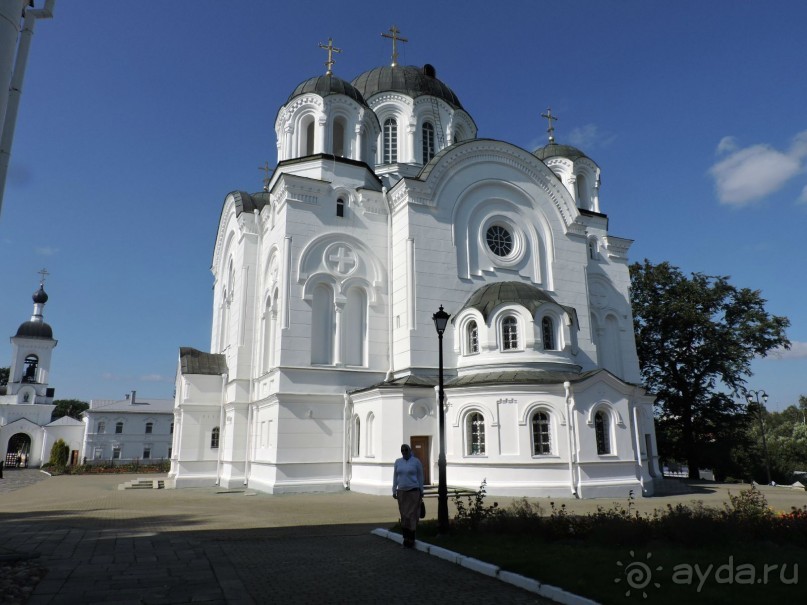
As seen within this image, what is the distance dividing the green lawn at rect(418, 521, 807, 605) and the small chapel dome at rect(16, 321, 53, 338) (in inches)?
2474

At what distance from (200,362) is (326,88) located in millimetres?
14801

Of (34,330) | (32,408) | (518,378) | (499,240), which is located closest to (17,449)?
(32,408)

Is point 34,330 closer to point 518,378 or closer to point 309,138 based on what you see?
point 309,138

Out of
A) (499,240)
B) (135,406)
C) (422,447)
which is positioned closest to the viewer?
(422,447)

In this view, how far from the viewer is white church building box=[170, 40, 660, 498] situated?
797 inches

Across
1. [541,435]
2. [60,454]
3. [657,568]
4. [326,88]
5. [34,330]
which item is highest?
[326,88]

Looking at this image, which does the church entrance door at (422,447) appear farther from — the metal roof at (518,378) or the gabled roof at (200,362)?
the gabled roof at (200,362)

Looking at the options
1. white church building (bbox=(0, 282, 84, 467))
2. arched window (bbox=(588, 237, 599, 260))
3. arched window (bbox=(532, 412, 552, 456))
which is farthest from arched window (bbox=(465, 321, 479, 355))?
white church building (bbox=(0, 282, 84, 467))

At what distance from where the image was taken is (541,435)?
19938 millimetres

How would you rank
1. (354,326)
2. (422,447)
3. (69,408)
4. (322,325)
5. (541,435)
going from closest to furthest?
1. (541,435)
2. (422,447)
3. (322,325)
4. (354,326)
5. (69,408)

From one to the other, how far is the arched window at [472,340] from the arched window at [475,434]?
3.07 m

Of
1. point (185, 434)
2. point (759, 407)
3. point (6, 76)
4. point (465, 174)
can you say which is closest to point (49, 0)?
point (6, 76)

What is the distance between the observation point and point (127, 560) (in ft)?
27.7

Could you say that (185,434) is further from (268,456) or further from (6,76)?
(6,76)
